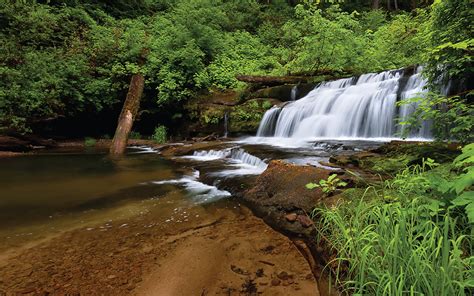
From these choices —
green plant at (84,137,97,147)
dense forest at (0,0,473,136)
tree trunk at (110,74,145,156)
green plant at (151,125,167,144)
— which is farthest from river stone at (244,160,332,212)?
green plant at (84,137,97,147)

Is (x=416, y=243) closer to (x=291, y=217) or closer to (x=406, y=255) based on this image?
(x=406, y=255)

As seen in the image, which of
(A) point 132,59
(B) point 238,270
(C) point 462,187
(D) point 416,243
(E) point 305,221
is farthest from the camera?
(A) point 132,59

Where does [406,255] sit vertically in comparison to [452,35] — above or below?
below

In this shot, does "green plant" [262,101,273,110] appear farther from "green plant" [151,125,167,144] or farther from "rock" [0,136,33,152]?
"rock" [0,136,33,152]

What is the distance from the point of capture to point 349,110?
977 cm

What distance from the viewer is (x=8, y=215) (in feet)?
13.1

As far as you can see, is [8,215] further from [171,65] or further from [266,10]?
[266,10]

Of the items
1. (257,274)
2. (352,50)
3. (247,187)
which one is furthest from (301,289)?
(352,50)

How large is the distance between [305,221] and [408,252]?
139cm

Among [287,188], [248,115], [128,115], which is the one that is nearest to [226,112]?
[248,115]

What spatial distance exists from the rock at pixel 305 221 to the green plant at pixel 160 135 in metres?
9.95

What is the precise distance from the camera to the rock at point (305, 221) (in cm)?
319

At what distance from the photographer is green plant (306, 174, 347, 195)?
3.35 m

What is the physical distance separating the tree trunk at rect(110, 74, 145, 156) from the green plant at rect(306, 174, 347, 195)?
314 inches
